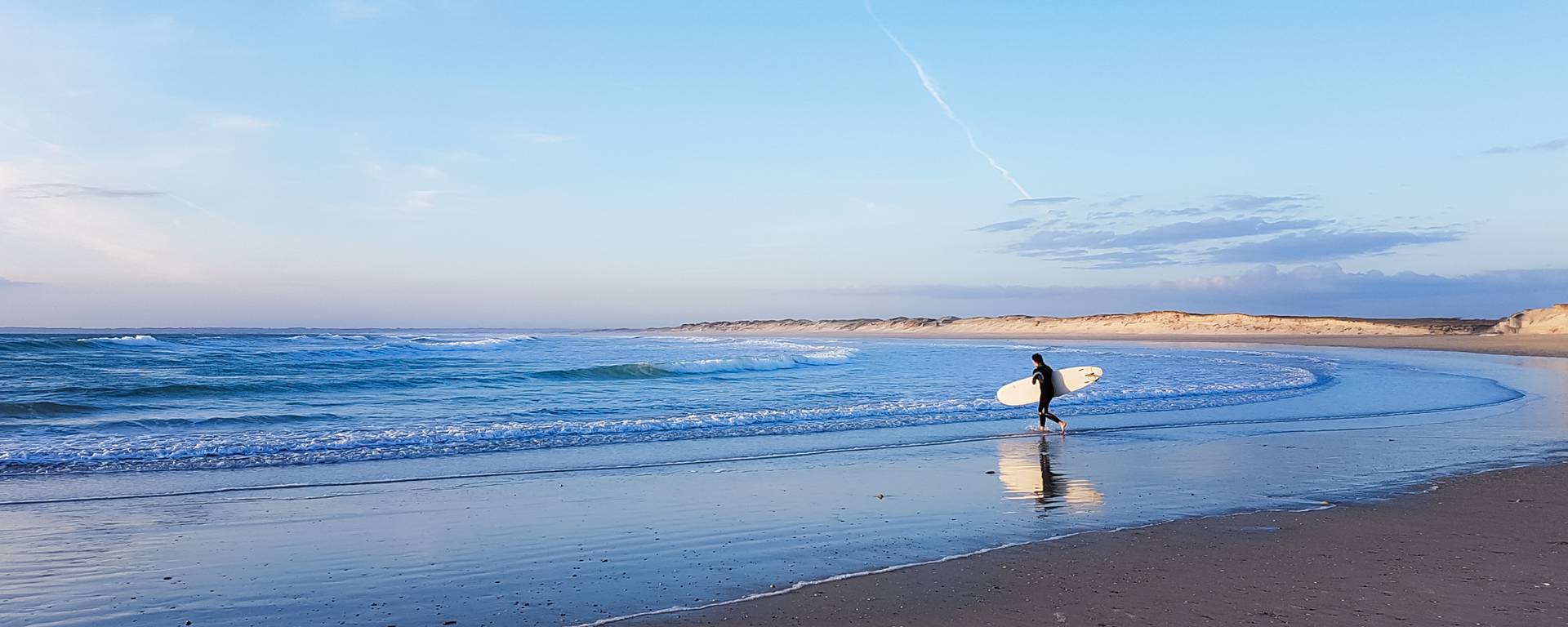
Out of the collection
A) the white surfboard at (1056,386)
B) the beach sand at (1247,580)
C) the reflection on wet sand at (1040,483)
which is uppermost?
the white surfboard at (1056,386)

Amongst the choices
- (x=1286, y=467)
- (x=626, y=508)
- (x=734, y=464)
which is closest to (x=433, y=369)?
(x=734, y=464)

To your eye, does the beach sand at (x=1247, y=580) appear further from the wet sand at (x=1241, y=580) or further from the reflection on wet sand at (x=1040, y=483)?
the reflection on wet sand at (x=1040, y=483)

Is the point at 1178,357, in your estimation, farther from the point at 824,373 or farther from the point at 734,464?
the point at 734,464

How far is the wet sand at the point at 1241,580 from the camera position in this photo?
197 inches

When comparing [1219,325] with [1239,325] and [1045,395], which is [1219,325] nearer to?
[1239,325]

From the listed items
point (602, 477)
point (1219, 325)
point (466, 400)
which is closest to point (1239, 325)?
point (1219, 325)

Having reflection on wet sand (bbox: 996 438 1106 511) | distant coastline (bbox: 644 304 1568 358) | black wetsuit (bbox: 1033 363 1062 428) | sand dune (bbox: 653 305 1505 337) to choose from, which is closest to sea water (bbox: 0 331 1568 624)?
reflection on wet sand (bbox: 996 438 1106 511)

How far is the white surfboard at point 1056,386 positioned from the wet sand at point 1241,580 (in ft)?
34.0

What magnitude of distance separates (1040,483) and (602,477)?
4.94 m

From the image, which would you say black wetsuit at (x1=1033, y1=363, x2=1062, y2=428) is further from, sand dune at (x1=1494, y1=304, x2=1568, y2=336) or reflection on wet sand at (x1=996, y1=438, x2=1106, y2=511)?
sand dune at (x1=1494, y1=304, x2=1568, y2=336)

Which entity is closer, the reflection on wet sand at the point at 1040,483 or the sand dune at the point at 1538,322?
the reflection on wet sand at the point at 1040,483

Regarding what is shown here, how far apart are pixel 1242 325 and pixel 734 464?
9247 cm

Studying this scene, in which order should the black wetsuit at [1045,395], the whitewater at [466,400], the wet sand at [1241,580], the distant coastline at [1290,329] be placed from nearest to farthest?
the wet sand at [1241,580], the whitewater at [466,400], the black wetsuit at [1045,395], the distant coastline at [1290,329]

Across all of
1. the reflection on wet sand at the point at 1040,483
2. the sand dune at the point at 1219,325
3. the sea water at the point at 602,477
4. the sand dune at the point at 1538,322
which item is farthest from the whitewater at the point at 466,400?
the sand dune at the point at 1219,325
